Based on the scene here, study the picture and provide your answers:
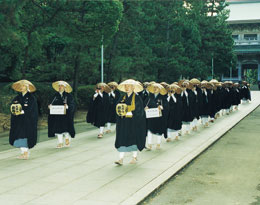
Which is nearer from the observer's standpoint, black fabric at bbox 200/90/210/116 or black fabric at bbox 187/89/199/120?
black fabric at bbox 187/89/199/120

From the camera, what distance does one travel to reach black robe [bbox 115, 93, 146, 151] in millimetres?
9117

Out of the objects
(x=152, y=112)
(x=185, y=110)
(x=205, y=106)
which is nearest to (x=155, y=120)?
(x=152, y=112)

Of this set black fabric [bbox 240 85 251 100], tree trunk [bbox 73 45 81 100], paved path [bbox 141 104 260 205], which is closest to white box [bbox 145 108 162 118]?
paved path [bbox 141 104 260 205]

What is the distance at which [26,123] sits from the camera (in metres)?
9.92

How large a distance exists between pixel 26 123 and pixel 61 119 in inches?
73.1

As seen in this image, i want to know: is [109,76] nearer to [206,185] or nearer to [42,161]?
[42,161]

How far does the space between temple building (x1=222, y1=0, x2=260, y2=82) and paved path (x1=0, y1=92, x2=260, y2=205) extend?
58.4m

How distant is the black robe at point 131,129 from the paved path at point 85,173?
51 centimetres

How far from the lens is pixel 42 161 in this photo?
9711 mm

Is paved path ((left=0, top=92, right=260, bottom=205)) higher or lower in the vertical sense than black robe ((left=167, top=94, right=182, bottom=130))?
lower

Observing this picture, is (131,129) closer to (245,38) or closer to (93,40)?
(93,40)

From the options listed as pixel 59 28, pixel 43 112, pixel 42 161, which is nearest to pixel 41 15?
pixel 59 28

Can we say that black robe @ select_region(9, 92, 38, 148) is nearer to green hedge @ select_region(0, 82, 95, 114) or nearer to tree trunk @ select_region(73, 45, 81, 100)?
green hedge @ select_region(0, 82, 95, 114)

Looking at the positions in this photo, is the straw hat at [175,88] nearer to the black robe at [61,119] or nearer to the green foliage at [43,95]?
the black robe at [61,119]
